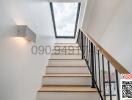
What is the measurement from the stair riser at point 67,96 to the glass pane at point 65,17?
3.86m

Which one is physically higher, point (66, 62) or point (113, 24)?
point (113, 24)

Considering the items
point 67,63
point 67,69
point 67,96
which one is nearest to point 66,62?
point 67,63

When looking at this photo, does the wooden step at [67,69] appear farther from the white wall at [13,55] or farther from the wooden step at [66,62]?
the white wall at [13,55]

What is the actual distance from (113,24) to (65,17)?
2.64 metres

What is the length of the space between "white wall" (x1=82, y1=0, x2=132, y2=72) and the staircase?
1.11m

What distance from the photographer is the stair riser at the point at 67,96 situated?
266cm

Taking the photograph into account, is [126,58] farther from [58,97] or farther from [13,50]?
[13,50]

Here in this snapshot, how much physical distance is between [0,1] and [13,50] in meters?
0.49

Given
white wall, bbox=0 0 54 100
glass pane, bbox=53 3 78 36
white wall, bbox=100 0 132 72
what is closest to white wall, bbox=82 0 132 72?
white wall, bbox=100 0 132 72

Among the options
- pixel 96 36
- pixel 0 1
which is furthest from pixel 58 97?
pixel 96 36

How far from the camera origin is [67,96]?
8.87 feet

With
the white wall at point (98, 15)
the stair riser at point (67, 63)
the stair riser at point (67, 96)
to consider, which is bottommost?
the stair riser at point (67, 96)

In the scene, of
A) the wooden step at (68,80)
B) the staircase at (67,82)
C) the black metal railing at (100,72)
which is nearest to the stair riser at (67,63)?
the staircase at (67,82)

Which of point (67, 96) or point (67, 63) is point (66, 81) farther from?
point (67, 63)
